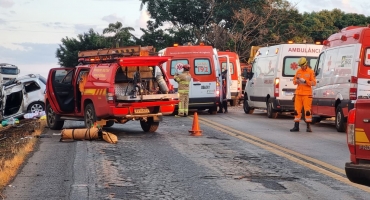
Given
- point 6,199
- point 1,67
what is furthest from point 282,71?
point 1,67

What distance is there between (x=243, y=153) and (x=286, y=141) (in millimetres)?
2539

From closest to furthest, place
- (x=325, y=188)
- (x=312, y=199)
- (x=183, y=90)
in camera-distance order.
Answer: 1. (x=312, y=199)
2. (x=325, y=188)
3. (x=183, y=90)

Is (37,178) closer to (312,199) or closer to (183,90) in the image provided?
(312,199)

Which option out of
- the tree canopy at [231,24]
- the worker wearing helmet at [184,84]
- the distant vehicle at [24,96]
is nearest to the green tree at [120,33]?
the tree canopy at [231,24]

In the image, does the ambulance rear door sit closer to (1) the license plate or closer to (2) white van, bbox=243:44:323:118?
(2) white van, bbox=243:44:323:118

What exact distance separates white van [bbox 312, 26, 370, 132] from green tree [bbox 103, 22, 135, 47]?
39.8 meters

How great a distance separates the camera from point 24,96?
2845 cm

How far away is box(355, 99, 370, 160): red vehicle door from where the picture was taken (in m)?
6.36

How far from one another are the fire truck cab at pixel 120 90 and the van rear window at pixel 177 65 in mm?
5966

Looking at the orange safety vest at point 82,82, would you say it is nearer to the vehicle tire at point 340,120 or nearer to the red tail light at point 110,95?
the red tail light at point 110,95

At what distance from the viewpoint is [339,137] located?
1571cm

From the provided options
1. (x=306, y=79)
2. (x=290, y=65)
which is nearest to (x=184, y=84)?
(x=290, y=65)

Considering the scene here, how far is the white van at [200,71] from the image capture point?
23188 mm

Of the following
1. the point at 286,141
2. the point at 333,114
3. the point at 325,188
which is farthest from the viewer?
the point at 333,114
